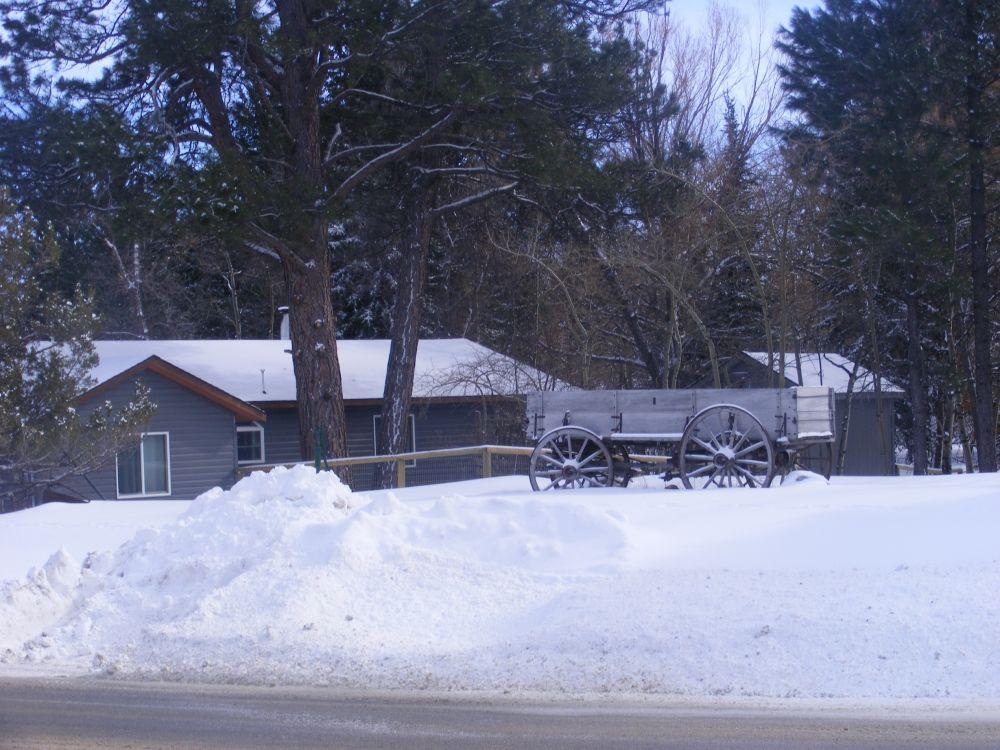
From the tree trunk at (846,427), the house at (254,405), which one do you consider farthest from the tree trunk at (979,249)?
the house at (254,405)

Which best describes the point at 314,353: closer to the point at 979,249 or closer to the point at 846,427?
the point at 846,427

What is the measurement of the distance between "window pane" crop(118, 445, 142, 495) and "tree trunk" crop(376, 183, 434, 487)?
219 inches

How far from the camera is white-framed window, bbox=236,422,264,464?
27703 millimetres

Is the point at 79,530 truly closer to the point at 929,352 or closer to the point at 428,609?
the point at 428,609

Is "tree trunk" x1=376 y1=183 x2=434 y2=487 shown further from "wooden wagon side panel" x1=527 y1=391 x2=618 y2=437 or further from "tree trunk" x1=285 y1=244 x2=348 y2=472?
"wooden wagon side panel" x1=527 y1=391 x2=618 y2=437

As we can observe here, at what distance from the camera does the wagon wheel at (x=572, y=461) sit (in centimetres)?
1488

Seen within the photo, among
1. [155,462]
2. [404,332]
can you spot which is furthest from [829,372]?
[155,462]

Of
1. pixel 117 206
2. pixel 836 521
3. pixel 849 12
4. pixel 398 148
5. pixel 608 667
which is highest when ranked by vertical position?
pixel 849 12

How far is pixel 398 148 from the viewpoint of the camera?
72.5 feet

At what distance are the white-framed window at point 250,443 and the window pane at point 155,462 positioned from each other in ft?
8.11

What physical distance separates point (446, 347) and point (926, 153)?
14.3 m

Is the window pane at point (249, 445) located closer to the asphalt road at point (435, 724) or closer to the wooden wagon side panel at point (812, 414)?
the wooden wagon side panel at point (812, 414)

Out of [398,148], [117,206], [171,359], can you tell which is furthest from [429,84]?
[171,359]

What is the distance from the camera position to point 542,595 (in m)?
9.61
